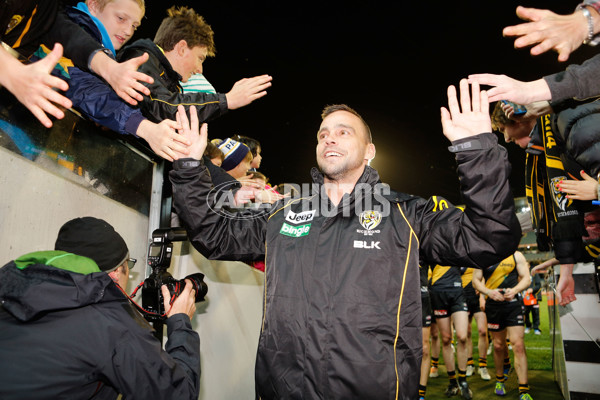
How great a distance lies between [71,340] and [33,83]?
0.98 meters

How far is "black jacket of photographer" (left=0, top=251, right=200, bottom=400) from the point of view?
1378 millimetres

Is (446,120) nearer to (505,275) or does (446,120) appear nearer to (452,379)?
(452,379)

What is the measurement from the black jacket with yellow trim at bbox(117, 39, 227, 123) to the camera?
2.43 feet

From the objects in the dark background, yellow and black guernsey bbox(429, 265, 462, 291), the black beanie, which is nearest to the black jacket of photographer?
the black beanie

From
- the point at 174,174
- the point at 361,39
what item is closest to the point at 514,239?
the point at 174,174

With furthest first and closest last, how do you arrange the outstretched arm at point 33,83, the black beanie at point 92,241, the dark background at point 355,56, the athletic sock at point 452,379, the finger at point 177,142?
1. the dark background at point 355,56
2. the athletic sock at point 452,379
3. the finger at point 177,142
4. the black beanie at point 92,241
5. the outstretched arm at point 33,83

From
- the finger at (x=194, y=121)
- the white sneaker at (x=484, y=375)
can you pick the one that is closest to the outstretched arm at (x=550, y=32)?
the finger at (x=194, y=121)

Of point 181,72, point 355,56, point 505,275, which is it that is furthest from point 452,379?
point 355,56

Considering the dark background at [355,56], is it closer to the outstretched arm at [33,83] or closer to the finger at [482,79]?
the outstretched arm at [33,83]

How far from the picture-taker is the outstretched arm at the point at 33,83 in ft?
4.50

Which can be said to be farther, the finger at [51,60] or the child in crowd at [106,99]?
the child in crowd at [106,99]

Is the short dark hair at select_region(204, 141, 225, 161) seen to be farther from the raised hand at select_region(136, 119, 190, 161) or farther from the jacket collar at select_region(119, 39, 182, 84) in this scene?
the raised hand at select_region(136, 119, 190, 161)

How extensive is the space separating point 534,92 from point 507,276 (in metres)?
5.38

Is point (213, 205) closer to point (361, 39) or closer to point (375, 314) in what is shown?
point (375, 314)
